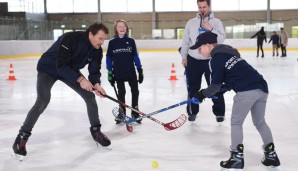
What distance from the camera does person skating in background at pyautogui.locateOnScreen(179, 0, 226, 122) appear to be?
14.2 ft

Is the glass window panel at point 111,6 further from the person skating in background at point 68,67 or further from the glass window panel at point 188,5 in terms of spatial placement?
the person skating in background at point 68,67

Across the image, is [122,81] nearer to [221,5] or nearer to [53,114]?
[53,114]

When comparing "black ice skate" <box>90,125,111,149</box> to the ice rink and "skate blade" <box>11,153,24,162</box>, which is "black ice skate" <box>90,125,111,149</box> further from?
"skate blade" <box>11,153,24,162</box>

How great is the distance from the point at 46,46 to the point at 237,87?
18410 mm

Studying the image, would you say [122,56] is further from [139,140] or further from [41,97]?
[41,97]

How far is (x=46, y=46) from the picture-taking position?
→ 66.5 ft

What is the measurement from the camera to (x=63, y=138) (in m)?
3.88

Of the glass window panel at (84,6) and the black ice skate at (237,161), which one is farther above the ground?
the glass window panel at (84,6)

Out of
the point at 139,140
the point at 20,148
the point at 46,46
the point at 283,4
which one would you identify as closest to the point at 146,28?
the point at 46,46

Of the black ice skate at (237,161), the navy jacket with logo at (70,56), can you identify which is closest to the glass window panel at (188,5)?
the navy jacket with logo at (70,56)

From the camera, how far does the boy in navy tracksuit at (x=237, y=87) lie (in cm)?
274

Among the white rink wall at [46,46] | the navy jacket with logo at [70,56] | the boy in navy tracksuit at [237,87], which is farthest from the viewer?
the white rink wall at [46,46]

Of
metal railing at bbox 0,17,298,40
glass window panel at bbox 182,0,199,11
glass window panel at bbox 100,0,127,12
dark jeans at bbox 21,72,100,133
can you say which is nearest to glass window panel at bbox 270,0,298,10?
metal railing at bbox 0,17,298,40

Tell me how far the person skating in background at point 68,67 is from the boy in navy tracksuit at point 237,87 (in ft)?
2.77
